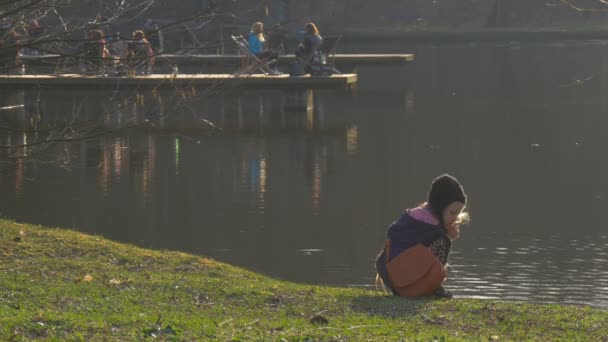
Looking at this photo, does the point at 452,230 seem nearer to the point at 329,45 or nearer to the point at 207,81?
the point at 207,81

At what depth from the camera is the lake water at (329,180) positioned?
13.4 meters

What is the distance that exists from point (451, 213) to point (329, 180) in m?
10.3

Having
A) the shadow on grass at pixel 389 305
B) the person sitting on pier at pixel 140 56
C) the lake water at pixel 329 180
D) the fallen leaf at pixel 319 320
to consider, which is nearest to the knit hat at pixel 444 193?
the shadow on grass at pixel 389 305

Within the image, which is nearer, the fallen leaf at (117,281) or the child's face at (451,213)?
the child's face at (451,213)

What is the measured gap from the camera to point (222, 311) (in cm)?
905

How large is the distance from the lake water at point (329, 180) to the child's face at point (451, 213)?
6.57 ft

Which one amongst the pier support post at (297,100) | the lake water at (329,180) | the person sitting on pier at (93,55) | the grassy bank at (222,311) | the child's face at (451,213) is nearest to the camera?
the grassy bank at (222,311)

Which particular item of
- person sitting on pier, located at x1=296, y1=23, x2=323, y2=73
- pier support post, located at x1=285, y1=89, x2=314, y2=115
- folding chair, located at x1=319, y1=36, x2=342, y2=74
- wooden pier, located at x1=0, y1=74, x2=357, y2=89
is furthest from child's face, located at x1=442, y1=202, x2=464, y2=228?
folding chair, located at x1=319, y1=36, x2=342, y2=74

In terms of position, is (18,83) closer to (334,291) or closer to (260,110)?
(260,110)

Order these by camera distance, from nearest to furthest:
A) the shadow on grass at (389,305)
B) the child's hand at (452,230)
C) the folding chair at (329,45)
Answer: the shadow on grass at (389,305), the child's hand at (452,230), the folding chair at (329,45)

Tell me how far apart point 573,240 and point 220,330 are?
7753 millimetres

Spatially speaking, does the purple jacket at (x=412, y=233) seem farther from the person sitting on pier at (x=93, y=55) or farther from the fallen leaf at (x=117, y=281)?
the person sitting on pier at (x=93, y=55)

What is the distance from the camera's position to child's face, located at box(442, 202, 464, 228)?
922cm

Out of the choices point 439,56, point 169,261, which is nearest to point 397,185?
point 169,261
